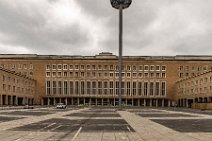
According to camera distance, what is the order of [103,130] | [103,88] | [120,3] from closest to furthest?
[103,130] < [120,3] < [103,88]

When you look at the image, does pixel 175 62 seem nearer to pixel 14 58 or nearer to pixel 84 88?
pixel 84 88

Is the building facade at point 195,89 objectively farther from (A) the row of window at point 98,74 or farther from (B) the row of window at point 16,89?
(B) the row of window at point 16,89

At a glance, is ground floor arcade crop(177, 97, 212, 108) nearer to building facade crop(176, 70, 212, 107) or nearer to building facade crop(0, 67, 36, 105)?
building facade crop(176, 70, 212, 107)

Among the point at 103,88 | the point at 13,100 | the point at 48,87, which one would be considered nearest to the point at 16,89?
the point at 13,100

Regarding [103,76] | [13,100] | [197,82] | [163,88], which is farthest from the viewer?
[103,76]

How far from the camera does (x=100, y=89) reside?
142 m

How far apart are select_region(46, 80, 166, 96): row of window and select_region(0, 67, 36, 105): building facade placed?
1071 centimetres

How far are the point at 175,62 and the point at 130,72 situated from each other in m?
21.8

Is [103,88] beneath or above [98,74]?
beneath

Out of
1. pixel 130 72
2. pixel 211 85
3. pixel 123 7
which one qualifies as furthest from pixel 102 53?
pixel 123 7

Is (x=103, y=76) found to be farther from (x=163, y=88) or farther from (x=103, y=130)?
(x=103, y=130)

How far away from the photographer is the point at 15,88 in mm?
109250

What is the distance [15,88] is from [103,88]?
4574 cm

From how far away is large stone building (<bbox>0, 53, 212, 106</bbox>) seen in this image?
140m
